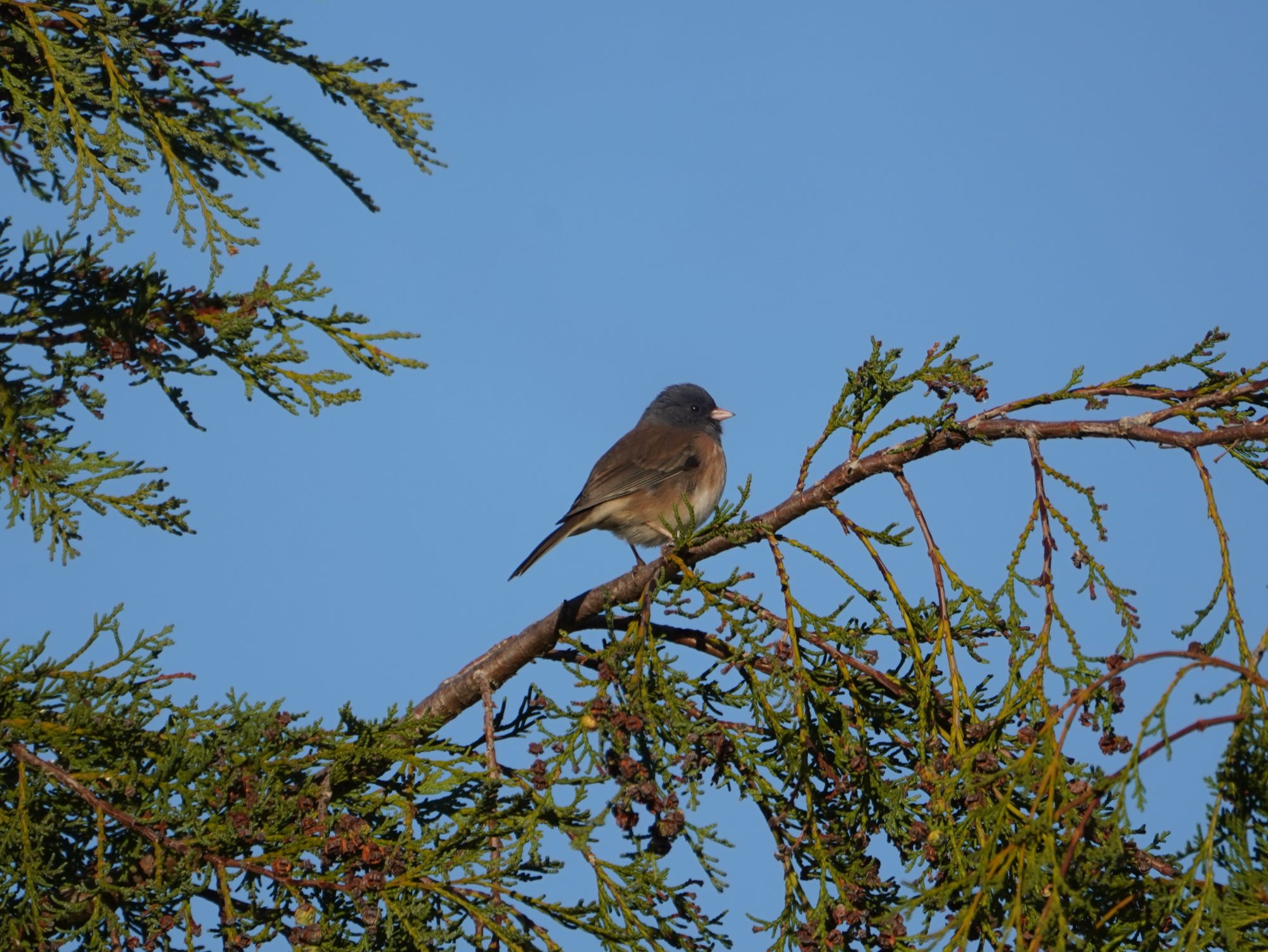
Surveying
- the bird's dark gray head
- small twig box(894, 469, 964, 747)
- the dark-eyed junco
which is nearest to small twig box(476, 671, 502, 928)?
small twig box(894, 469, 964, 747)

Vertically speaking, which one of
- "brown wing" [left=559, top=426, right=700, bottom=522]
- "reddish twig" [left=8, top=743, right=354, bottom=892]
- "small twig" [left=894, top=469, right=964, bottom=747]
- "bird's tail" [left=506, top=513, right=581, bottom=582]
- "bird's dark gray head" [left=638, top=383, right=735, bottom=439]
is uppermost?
"bird's dark gray head" [left=638, top=383, right=735, bottom=439]

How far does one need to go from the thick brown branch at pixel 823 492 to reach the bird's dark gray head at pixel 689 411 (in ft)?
11.4

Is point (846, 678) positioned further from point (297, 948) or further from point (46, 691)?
point (46, 691)

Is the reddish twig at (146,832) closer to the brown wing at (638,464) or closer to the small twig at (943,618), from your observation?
the small twig at (943,618)

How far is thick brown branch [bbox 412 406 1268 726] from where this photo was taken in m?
3.09

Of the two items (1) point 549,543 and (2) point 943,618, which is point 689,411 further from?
(2) point 943,618

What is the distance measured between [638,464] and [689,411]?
92 centimetres

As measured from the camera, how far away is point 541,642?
4062 millimetres

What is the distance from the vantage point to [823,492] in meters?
3.53

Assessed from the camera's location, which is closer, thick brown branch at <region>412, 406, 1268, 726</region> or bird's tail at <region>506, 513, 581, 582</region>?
thick brown branch at <region>412, 406, 1268, 726</region>

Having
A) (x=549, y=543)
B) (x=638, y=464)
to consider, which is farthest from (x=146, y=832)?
(x=638, y=464)

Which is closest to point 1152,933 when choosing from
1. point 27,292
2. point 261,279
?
point 261,279

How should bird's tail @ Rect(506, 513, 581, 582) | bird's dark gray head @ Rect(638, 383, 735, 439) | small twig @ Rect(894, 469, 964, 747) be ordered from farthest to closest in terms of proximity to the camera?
bird's dark gray head @ Rect(638, 383, 735, 439)
bird's tail @ Rect(506, 513, 581, 582)
small twig @ Rect(894, 469, 964, 747)

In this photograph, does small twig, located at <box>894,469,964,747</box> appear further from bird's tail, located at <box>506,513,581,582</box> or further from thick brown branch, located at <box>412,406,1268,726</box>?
bird's tail, located at <box>506,513,581,582</box>
